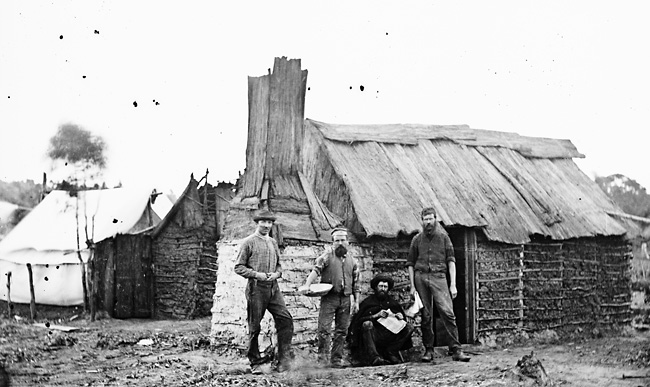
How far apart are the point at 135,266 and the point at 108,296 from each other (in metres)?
1.01

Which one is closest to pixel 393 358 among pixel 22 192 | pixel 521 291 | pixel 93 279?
pixel 521 291

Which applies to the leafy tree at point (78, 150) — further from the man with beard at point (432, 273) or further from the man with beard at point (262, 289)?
the man with beard at point (432, 273)

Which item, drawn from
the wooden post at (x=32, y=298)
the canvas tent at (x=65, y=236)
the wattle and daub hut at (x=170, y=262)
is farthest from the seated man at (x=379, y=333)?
the wooden post at (x=32, y=298)

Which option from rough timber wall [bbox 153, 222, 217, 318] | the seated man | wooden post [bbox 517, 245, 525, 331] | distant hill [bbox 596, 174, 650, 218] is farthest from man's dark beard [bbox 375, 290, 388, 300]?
distant hill [bbox 596, 174, 650, 218]

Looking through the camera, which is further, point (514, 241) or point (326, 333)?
point (514, 241)

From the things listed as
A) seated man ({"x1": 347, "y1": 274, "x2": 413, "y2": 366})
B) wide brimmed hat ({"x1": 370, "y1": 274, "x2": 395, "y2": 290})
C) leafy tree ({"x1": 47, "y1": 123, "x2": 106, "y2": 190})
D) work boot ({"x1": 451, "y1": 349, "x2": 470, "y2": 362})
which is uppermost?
leafy tree ({"x1": 47, "y1": 123, "x2": 106, "y2": 190})

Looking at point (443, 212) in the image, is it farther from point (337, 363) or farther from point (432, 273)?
point (337, 363)

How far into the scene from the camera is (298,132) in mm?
11797

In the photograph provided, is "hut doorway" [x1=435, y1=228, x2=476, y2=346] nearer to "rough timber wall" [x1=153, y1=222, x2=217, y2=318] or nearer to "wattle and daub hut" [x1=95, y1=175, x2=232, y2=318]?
"rough timber wall" [x1=153, y1=222, x2=217, y2=318]

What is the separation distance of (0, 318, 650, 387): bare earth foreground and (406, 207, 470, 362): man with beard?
0.37 m

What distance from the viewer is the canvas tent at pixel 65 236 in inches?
785

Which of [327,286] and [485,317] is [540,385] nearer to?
[327,286]

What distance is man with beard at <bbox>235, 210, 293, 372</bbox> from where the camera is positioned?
374 inches

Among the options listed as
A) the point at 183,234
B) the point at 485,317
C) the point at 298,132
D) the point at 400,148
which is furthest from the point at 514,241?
the point at 183,234
